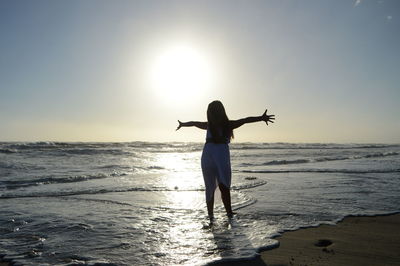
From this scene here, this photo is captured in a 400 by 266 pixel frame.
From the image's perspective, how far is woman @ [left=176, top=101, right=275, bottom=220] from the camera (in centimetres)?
642

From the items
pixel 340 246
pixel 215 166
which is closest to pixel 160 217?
pixel 215 166

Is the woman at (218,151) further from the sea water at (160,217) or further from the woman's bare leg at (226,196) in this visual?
the sea water at (160,217)

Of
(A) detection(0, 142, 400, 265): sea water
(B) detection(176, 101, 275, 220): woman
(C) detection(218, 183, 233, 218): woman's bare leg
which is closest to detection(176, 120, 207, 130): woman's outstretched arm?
(B) detection(176, 101, 275, 220): woman

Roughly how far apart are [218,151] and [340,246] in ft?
8.21

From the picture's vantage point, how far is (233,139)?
6.66 meters

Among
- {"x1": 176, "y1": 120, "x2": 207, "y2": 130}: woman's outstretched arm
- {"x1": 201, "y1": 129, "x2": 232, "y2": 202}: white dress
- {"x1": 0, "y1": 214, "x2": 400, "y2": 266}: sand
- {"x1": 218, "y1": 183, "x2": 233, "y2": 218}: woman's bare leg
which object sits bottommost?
{"x1": 0, "y1": 214, "x2": 400, "y2": 266}: sand

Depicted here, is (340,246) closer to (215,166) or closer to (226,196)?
(226,196)

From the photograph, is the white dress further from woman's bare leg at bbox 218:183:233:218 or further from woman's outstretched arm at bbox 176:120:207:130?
woman's outstretched arm at bbox 176:120:207:130

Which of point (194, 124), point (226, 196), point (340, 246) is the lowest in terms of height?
point (340, 246)

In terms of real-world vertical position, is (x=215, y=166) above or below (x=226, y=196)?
above

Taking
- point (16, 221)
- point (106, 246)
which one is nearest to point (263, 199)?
point (106, 246)

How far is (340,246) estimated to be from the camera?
4781 millimetres

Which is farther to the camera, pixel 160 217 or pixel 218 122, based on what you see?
pixel 160 217

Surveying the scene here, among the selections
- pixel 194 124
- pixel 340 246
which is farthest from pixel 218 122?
pixel 340 246
